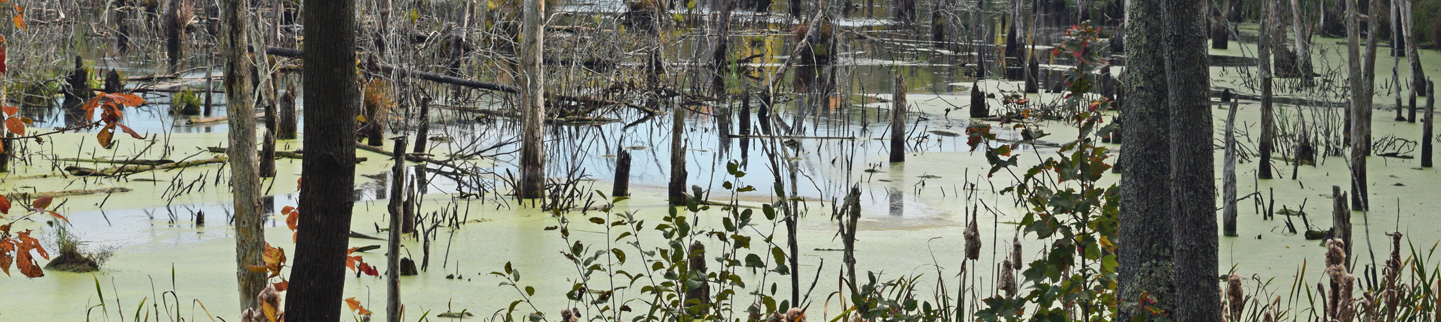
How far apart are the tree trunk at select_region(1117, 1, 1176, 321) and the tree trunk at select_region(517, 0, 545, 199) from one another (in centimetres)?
439

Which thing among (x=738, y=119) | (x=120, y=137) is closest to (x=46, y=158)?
(x=120, y=137)

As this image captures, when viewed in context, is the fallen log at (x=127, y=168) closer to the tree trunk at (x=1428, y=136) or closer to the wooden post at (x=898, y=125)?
the wooden post at (x=898, y=125)

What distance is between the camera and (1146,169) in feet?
7.46

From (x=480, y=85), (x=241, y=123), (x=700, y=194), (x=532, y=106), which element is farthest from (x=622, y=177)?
(x=700, y=194)

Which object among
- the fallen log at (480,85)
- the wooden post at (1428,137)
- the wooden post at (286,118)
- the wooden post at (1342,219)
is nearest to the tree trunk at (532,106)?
the fallen log at (480,85)

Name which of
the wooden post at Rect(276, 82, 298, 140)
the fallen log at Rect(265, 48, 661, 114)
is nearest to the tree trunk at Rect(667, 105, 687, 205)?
the fallen log at Rect(265, 48, 661, 114)

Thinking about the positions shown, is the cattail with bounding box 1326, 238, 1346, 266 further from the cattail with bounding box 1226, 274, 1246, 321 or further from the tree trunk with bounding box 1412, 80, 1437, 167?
the tree trunk with bounding box 1412, 80, 1437, 167

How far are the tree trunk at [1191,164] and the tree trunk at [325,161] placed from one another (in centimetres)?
138

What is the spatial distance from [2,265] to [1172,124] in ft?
8.47

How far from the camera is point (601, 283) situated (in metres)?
4.62

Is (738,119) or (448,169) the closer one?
(448,169)

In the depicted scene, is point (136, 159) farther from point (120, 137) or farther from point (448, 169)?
point (448, 169)

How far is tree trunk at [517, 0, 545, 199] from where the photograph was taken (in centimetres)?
634

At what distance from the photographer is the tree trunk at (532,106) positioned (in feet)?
20.8
